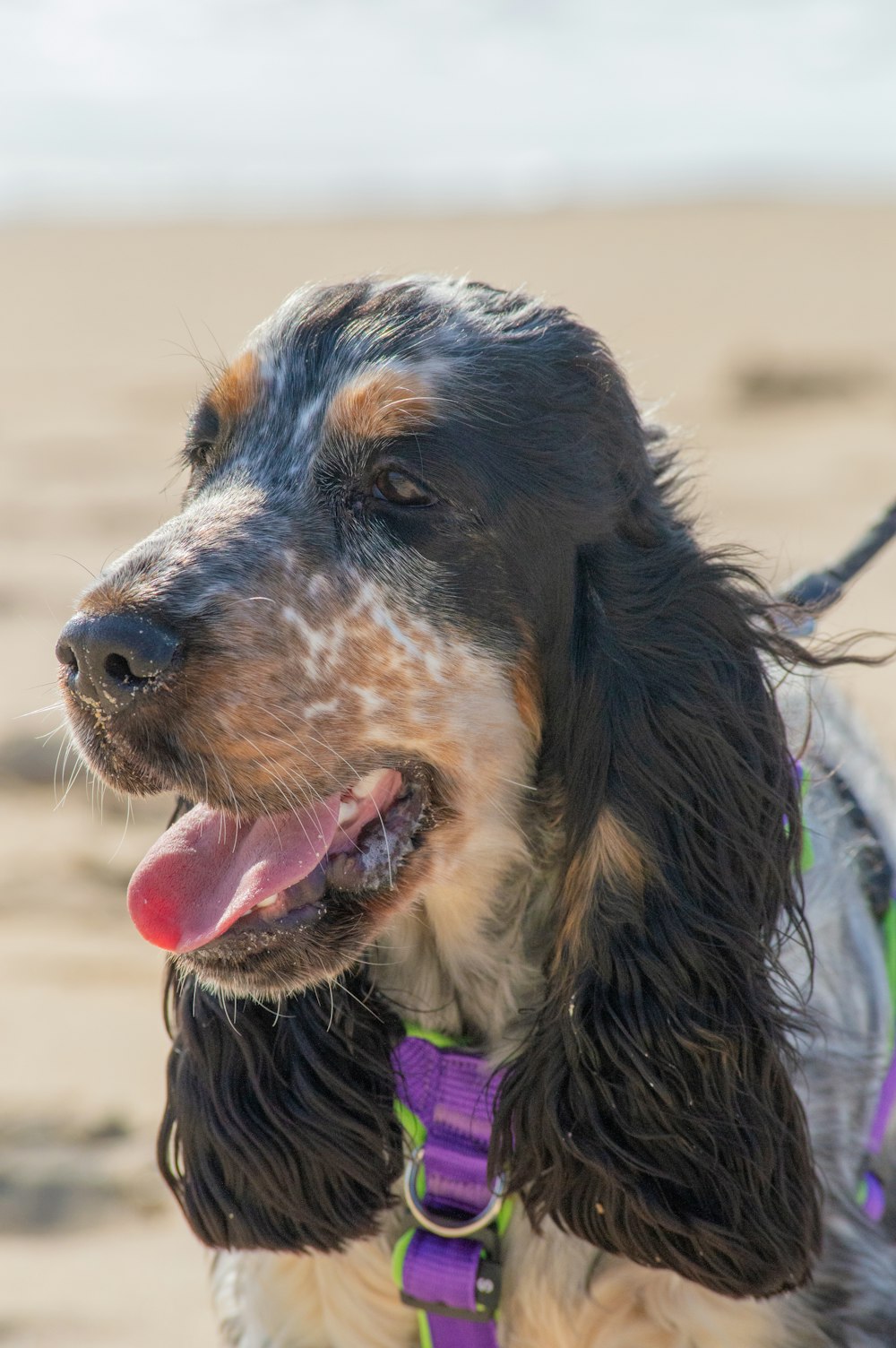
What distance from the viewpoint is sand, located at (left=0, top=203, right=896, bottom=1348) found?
10.6 ft

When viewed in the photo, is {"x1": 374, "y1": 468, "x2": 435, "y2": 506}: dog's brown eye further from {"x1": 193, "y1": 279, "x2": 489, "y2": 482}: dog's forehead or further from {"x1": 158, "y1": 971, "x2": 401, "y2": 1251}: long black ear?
{"x1": 158, "y1": 971, "x2": 401, "y2": 1251}: long black ear

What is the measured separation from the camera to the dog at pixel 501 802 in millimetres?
2250

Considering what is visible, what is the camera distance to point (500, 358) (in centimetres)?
238

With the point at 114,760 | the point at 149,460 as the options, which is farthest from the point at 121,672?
the point at 149,460

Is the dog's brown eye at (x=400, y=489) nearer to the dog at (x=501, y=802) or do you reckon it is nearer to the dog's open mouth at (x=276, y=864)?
the dog at (x=501, y=802)

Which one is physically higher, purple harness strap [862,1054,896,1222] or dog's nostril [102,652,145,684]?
dog's nostril [102,652,145,684]

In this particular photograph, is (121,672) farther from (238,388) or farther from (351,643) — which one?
(238,388)

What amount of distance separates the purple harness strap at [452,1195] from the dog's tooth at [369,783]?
0.46 metres

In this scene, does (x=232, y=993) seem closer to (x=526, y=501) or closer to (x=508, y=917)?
(x=508, y=917)

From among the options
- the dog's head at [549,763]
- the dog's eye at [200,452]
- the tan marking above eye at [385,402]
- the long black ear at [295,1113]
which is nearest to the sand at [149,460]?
the dog's eye at [200,452]

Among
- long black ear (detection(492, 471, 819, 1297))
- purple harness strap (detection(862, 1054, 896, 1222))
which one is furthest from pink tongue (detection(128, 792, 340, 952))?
purple harness strap (detection(862, 1054, 896, 1222))

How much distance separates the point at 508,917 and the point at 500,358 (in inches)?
34.7

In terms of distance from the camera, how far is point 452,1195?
2531 millimetres

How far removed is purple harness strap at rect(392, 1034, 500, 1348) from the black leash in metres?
0.96
